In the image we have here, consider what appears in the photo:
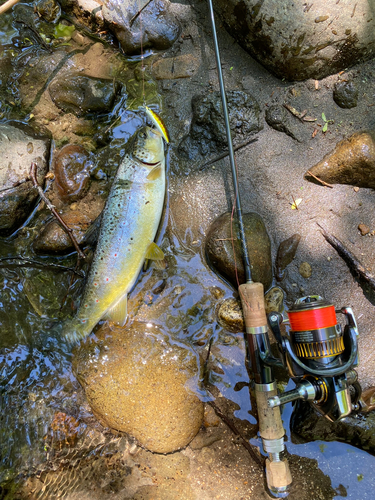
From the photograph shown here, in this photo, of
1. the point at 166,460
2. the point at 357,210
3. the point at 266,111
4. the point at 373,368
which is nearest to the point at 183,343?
the point at 166,460

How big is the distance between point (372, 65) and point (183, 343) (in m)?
3.13

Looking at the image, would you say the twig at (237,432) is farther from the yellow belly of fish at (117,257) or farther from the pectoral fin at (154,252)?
the pectoral fin at (154,252)

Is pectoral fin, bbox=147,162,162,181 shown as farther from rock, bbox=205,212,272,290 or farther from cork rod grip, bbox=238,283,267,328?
cork rod grip, bbox=238,283,267,328

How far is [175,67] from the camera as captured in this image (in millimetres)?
3646

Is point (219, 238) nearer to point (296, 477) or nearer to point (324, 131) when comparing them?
point (324, 131)

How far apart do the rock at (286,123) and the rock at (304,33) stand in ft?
1.12

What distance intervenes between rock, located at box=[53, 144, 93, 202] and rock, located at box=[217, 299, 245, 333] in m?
1.82

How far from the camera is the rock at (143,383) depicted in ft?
9.95

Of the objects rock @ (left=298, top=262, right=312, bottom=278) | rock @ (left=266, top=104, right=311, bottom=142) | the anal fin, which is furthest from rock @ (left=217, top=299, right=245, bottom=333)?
rock @ (left=266, top=104, right=311, bottom=142)

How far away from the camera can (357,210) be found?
10.4 feet

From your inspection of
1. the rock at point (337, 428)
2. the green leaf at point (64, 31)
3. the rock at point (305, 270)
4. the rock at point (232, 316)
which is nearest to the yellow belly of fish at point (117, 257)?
the rock at point (232, 316)

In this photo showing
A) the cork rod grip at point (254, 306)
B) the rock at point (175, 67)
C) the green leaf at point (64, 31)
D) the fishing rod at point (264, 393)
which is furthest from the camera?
the green leaf at point (64, 31)

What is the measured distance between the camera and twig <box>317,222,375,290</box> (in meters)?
3.04

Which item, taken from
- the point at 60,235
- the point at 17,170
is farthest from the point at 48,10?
the point at 60,235
